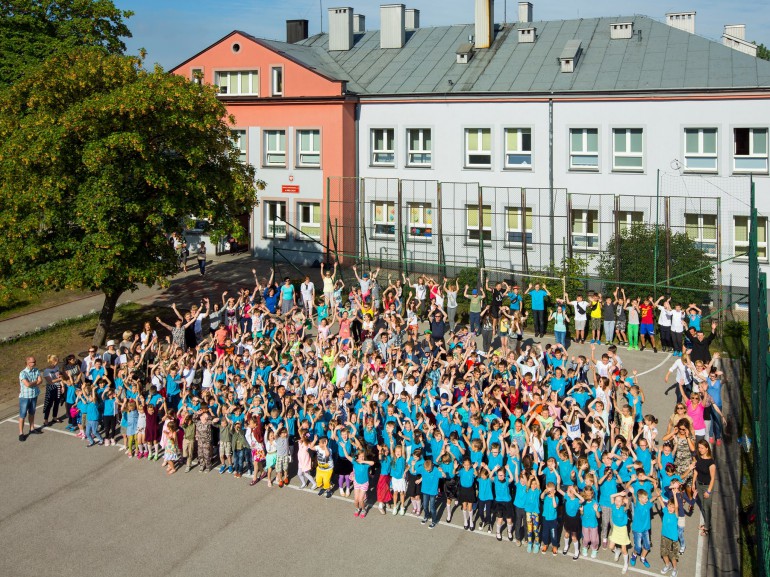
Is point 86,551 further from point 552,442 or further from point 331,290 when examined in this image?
point 331,290

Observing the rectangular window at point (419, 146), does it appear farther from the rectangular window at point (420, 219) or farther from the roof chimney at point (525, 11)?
the roof chimney at point (525, 11)

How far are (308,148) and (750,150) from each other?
16.9 m

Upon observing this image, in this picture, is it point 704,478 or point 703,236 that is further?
point 703,236

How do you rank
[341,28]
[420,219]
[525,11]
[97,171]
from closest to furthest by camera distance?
[97,171] < [420,219] < [525,11] < [341,28]

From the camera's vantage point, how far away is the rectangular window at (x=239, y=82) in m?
36.1

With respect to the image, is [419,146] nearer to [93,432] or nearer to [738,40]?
[738,40]

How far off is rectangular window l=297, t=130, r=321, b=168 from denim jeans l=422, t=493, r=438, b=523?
893 inches

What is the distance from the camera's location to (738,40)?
3406cm

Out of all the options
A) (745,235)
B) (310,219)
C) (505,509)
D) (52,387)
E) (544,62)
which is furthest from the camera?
(310,219)

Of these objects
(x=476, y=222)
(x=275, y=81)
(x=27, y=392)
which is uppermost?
(x=275, y=81)

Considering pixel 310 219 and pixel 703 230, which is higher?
pixel 310 219

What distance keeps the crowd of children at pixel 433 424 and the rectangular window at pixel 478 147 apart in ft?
39.1

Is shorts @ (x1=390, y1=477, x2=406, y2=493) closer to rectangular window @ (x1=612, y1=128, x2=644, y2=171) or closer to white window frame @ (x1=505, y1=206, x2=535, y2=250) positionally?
white window frame @ (x1=505, y1=206, x2=535, y2=250)

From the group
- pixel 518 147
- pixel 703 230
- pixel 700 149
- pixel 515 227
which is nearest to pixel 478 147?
pixel 518 147
